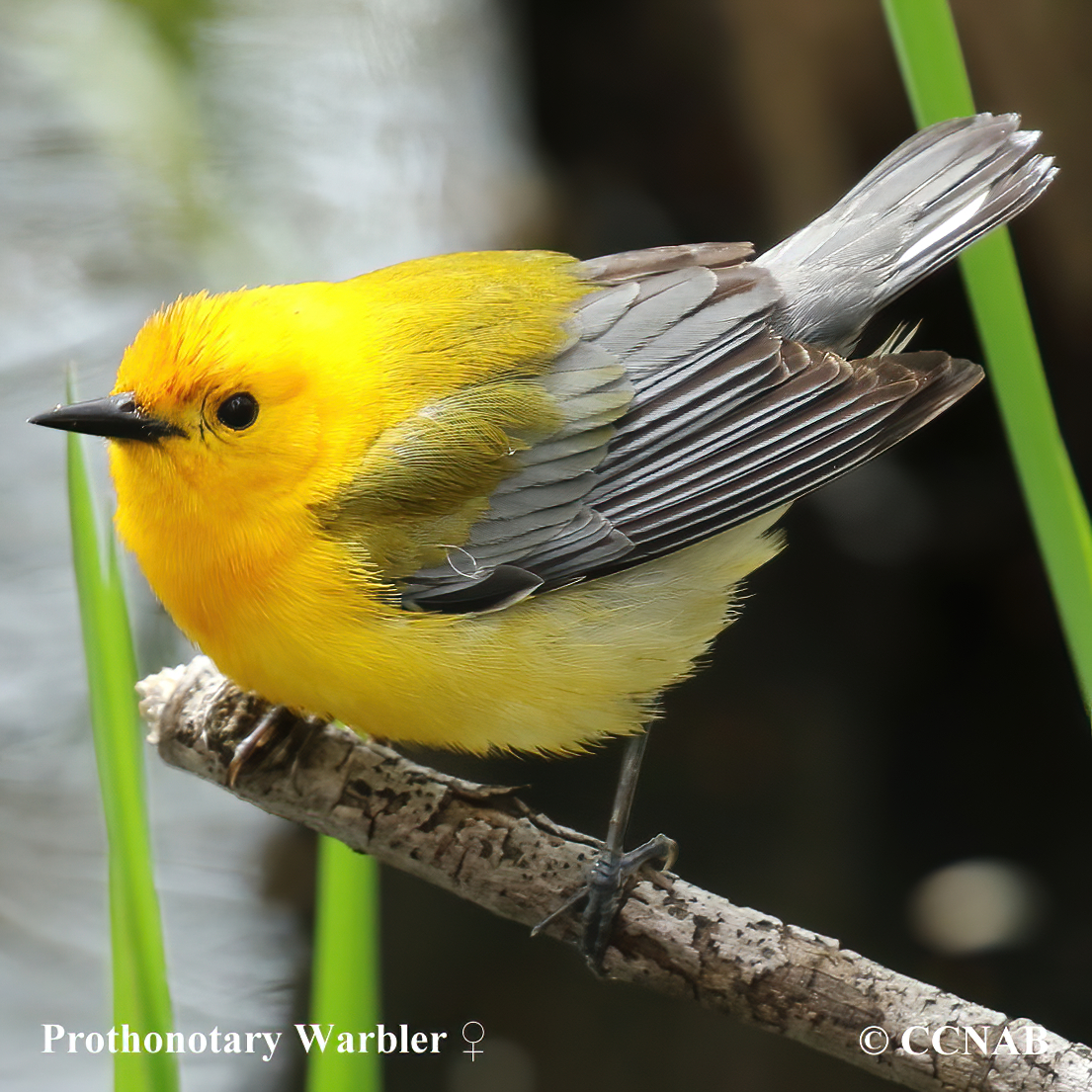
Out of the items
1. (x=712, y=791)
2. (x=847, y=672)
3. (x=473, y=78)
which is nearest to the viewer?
(x=712, y=791)

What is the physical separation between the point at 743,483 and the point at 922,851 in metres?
2.73

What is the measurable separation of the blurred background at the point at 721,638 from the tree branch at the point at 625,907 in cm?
135

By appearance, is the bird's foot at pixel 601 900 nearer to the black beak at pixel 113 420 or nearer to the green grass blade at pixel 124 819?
the green grass blade at pixel 124 819

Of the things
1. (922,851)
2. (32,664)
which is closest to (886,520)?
(922,851)

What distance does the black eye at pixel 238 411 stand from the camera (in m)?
2.19

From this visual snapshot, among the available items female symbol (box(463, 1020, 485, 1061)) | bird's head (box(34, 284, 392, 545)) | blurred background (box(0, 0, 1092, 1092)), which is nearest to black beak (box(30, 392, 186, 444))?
bird's head (box(34, 284, 392, 545))

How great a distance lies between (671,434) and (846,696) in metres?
2.79

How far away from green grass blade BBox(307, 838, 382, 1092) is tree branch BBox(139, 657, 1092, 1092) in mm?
651

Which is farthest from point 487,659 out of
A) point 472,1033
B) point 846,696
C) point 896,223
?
point 846,696

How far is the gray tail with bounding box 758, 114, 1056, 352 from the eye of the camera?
2465 millimetres

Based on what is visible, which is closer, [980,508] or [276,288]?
[276,288]

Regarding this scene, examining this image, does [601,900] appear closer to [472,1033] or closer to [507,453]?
[507,453]

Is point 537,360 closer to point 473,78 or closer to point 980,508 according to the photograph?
point 980,508

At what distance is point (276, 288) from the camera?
93.9 inches
